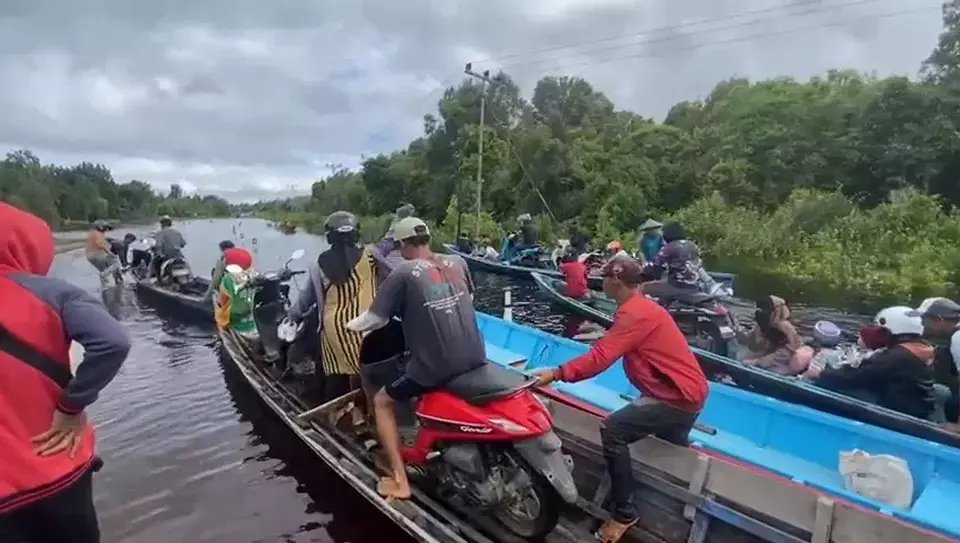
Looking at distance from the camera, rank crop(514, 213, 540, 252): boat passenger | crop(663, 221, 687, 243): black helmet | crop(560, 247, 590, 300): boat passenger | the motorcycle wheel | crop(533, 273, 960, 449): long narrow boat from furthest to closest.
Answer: crop(514, 213, 540, 252): boat passenger, crop(560, 247, 590, 300): boat passenger, crop(663, 221, 687, 243): black helmet, crop(533, 273, 960, 449): long narrow boat, the motorcycle wheel

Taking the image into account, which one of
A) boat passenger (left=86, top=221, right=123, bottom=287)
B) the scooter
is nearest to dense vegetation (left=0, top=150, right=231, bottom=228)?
boat passenger (left=86, top=221, right=123, bottom=287)

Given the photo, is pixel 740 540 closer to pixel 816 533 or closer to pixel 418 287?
pixel 816 533

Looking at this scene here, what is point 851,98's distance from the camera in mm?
39219

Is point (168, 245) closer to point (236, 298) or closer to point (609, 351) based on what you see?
point (236, 298)

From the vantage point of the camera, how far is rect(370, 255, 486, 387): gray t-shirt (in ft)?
14.4

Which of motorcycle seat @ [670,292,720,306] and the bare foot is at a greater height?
motorcycle seat @ [670,292,720,306]

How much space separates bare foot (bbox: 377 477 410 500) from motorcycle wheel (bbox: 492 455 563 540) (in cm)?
72

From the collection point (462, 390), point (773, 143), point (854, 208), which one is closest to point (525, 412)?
point (462, 390)

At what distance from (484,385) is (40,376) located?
2.44 m

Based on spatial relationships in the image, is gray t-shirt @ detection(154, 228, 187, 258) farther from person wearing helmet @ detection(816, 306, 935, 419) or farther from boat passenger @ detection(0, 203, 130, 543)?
boat passenger @ detection(0, 203, 130, 543)

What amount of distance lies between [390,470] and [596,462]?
1.55 metres

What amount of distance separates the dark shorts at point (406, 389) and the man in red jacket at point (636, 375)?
2.68 ft

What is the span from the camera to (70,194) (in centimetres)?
7775

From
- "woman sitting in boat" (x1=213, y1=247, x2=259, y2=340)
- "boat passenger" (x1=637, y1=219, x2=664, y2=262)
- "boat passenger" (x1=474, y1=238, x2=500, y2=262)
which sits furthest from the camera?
"boat passenger" (x1=474, y1=238, x2=500, y2=262)
